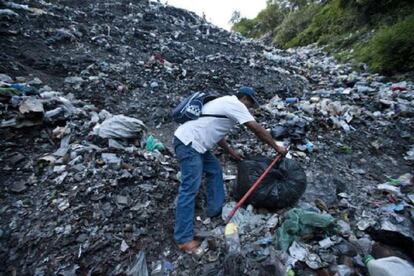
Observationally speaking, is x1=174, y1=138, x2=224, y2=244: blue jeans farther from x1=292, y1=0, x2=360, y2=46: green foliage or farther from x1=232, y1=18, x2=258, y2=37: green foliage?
x1=232, y1=18, x2=258, y2=37: green foliage

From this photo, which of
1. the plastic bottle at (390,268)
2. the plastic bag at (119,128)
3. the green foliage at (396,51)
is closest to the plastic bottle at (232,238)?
the plastic bottle at (390,268)

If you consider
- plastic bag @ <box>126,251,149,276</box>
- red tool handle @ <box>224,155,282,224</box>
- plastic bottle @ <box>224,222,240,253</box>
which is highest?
red tool handle @ <box>224,155,282,224</box>

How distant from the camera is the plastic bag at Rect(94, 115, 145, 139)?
322 centimetres

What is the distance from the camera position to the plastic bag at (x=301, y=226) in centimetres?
215

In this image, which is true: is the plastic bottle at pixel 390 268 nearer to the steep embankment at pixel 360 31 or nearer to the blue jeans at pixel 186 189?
the blue jeans at pixel 186 189

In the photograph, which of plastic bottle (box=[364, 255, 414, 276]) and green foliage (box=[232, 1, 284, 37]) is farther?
green foliage (box=[232, 1, 284, 37])

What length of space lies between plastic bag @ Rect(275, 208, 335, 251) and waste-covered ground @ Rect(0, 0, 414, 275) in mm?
59

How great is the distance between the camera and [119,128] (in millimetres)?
3248

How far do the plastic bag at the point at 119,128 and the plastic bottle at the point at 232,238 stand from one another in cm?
179

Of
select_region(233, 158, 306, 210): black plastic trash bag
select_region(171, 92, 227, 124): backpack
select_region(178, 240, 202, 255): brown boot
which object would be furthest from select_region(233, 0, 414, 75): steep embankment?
select_region(178, 240, 202, 255): brown boot

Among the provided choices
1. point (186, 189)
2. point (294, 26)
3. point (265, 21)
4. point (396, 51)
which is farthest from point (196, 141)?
point (265, 21)

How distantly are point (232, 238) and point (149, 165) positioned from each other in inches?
52.6

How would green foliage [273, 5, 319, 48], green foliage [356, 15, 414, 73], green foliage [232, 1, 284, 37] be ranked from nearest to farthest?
green foliage [356, 15, 414, 73], green foliage [273, 5, 319, 48], green foliage [232, 1, 284, 37]

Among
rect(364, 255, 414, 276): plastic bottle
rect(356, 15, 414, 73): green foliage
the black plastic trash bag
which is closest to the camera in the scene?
rect(364, 255, 414, 276): plastic bottle
